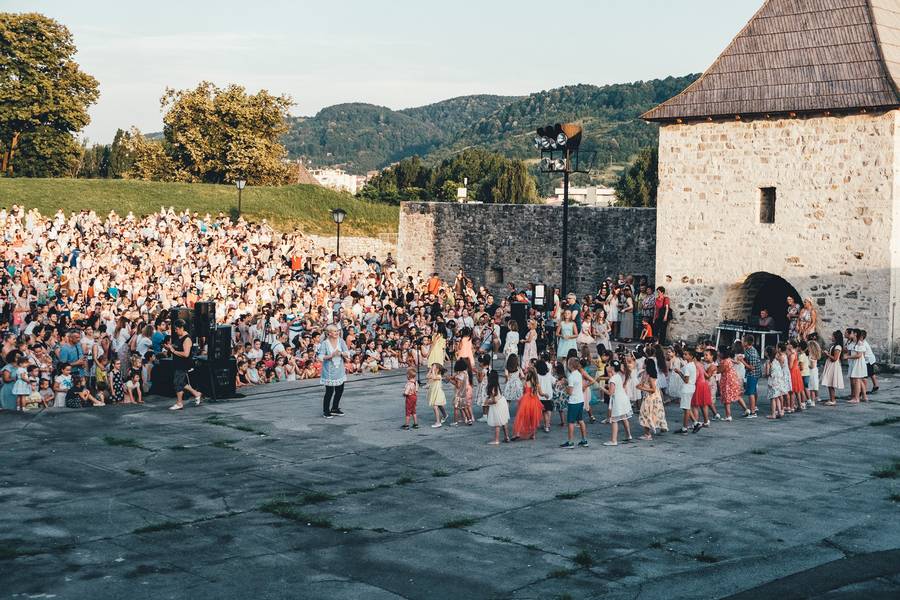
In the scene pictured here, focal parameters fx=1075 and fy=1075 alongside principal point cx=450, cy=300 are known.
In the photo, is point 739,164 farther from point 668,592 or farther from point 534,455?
point 668,592

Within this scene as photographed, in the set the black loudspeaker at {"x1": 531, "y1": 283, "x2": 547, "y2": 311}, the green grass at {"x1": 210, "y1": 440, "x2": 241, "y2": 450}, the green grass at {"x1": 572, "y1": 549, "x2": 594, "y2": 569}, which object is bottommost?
the green grass at {"x1": 572, "y1": 549, "x2": 594, "y2": 569}

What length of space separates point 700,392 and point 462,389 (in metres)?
3.70

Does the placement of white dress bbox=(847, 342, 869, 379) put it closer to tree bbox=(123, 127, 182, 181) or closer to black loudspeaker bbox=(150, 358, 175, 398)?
black loudspeaker bbox=(150, 358, 175, 398)

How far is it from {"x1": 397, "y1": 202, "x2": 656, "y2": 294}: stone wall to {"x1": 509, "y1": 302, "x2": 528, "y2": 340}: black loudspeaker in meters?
5.18

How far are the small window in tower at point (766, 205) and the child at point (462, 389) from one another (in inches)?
418

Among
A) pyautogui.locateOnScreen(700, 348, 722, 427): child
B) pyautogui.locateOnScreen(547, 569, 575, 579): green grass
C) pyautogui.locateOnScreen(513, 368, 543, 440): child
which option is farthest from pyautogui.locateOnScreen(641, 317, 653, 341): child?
pyautogui.locateOnScreen(547, 569, 575, 579): green grass

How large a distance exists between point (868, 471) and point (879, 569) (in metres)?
4.07

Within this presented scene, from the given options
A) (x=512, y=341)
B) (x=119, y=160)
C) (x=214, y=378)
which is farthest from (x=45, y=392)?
(x=119, y=160)

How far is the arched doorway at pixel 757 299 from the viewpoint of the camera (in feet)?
83.3

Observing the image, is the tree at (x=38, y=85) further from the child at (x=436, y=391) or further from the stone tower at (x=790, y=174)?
the child at (x=436, y=391)

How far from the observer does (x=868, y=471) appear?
45.4 ft

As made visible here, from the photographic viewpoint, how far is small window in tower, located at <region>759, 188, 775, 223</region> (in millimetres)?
24502

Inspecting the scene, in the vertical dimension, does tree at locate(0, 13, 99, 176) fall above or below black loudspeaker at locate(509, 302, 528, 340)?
above

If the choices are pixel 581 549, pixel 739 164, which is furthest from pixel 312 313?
pixel 581 549
